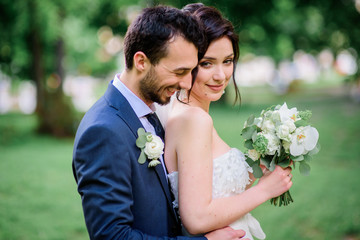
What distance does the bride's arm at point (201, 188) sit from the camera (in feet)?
6.79

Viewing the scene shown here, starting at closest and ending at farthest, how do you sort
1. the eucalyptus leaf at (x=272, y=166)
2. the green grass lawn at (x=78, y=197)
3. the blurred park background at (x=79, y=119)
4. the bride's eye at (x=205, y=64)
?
the eucalyptus leaf at (x=272, y=166) < the bride's eye at (x=205, y=64) < the green grass lawn at (x=78, y=197) < the blurred park background at (x=79, y=119)

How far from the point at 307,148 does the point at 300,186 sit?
545cm

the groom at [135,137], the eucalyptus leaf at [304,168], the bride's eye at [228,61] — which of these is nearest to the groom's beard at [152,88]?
the groom at [135,137]

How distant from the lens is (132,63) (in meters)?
2.21

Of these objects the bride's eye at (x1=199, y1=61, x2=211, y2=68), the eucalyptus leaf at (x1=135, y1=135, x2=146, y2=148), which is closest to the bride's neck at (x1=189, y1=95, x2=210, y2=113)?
the bride's eye at (x1=199, y1=61, x2=211, y2=68)

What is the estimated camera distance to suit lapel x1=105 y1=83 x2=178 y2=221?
6.76 feet

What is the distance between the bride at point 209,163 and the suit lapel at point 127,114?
9cm

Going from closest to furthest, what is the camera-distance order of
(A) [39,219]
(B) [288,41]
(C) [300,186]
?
(A) [39,219]
(C) [300,186]
(B) [288,41]

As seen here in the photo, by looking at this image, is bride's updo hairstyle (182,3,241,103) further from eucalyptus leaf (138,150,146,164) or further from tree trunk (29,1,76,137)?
tree trunk (29,1,76,137)

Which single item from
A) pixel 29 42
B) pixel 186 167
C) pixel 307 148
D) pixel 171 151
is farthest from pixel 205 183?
pixel 29 42

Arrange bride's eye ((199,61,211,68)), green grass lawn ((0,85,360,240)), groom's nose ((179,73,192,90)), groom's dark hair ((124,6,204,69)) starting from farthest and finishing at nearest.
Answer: green grass lawn ((0,85,360,240)) → bride's eye ((199,61,211,68)) → groom's nose ((179,73,192,90)) → groom's dark hair ((124,6,204,69))

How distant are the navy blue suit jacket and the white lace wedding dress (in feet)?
0.96

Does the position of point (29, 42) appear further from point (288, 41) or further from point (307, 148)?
point (288, 41)

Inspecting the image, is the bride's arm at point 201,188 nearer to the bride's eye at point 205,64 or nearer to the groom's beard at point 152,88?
the groom's beard at point 152,88
